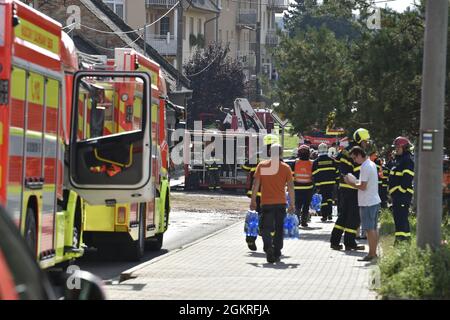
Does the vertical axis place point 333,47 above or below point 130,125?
above

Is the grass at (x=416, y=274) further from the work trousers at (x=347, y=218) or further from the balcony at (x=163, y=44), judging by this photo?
the balcony at (x=163, y=44)

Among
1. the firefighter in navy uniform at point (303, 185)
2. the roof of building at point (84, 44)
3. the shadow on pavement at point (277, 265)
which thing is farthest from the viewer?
the roof of building at point (84, 44)

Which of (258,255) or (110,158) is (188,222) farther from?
(110,158)

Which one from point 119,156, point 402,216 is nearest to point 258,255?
point 402,216

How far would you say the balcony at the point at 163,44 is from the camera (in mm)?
73812

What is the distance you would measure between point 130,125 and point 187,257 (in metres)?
2.06

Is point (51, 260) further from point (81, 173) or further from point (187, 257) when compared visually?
point (187, 257)

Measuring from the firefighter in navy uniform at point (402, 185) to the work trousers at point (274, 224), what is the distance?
75.8 inches

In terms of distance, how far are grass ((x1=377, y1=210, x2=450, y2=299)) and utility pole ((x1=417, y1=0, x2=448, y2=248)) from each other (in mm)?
288

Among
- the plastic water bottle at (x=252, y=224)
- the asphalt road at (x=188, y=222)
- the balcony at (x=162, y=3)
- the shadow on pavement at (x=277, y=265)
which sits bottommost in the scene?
the asphalt road at (x=188, y=222)

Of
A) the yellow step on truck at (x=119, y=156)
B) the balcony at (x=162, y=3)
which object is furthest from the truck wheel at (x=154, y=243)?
the balcony at (x=162, y=3)

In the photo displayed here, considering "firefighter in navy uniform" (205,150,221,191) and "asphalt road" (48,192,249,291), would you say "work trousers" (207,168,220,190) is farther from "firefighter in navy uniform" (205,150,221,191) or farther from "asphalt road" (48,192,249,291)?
"asphalt road" (48,192,249,291)

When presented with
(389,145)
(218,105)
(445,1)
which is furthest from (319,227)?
(218,105)
